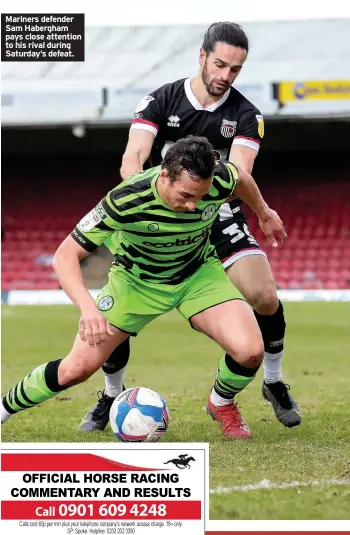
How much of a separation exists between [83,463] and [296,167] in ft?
61.3

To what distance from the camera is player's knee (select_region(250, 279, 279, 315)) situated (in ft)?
18.0

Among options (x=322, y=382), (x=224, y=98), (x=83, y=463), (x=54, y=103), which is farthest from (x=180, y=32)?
(x=83, y=463)

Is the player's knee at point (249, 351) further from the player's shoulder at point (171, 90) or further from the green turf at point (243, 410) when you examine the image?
the player's shoulder at point (171, 90)

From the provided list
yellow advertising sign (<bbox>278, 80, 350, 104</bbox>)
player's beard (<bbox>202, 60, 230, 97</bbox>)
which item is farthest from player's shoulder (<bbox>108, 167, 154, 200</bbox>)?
yellow advertising sign (<bbox>278, 80, 350, 104</bbox>)

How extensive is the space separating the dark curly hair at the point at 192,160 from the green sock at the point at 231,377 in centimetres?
122

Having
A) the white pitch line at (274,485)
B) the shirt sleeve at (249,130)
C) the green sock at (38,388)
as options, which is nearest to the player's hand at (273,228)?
the shirt sleeve at (249,130)

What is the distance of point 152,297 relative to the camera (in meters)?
5.07

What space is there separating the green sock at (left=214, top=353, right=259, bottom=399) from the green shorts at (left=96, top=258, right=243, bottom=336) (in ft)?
1.18

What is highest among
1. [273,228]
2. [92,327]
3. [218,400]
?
[273,228]

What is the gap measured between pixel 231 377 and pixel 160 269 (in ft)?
2.37

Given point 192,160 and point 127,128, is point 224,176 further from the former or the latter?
point 127,128

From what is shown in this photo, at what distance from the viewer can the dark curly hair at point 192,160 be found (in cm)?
435

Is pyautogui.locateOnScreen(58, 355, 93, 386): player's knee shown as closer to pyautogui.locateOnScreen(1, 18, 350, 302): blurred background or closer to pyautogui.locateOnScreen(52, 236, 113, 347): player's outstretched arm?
pyautogui.locateOnScreen(52, 236, 113, 347): player's outstretched arm

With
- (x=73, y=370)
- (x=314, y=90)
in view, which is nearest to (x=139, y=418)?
(x=73, y=370)
